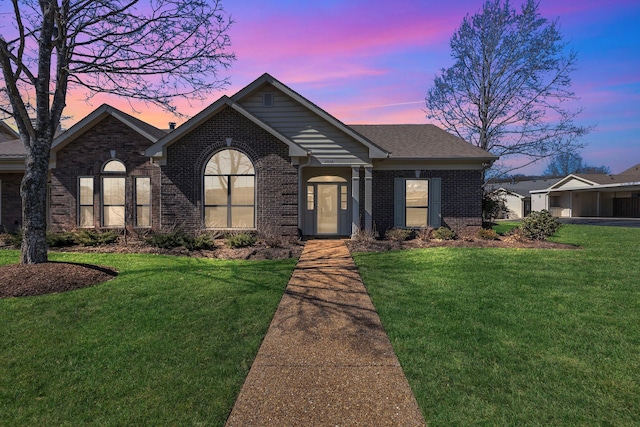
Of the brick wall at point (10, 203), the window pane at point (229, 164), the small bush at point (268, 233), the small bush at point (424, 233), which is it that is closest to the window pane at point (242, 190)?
the window pane at point (229, 164)

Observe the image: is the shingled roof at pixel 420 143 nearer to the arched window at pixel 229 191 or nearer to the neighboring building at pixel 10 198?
the arched window at pixel 229 191

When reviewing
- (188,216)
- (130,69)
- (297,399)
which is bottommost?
(297,399)

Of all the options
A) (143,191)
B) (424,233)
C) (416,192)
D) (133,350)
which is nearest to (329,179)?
(416,192)

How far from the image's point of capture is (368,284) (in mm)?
7172

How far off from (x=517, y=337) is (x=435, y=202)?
10.2m

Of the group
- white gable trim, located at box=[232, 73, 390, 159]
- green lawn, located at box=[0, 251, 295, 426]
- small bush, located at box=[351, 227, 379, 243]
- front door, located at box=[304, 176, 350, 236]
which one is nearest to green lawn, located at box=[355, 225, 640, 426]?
green lawn, located at box=[0, 251, 295, 426]

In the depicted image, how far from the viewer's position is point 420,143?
1554 cm

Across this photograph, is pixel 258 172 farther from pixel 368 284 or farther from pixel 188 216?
pixel 368 284

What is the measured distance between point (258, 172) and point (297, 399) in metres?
9.93

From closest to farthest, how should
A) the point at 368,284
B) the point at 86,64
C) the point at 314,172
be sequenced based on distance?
the point at 368,284 → the point at 86,64 → the point at 314,172

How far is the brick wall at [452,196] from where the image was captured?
14242 mm

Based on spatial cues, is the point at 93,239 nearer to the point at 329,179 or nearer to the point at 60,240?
the point at 60,240

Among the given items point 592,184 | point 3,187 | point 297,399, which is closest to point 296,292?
point 297,399

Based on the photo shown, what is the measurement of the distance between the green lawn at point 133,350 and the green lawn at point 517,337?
199cm
